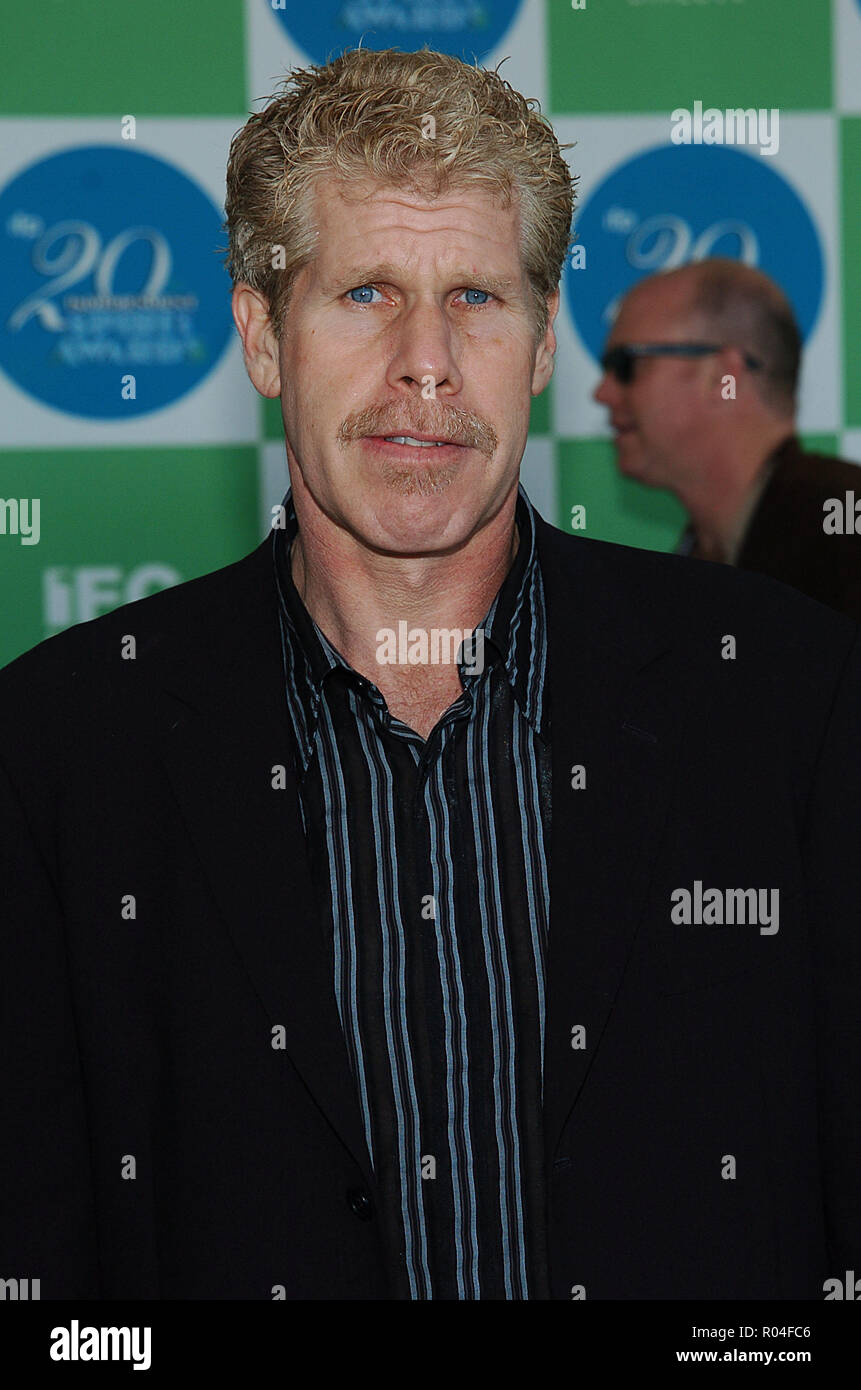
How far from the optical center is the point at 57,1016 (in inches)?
56.6

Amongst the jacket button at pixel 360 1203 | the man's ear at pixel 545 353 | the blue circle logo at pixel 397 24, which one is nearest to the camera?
the jacket button at pixel 360 1203

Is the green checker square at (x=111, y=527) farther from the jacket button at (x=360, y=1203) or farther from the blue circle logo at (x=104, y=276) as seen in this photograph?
the jacket button at (x=360, y=1203)

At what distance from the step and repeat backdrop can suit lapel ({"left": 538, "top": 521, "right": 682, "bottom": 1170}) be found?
0.80 meters

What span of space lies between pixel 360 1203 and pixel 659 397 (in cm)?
136

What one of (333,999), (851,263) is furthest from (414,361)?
(851,263)

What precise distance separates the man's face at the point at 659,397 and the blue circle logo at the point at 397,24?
1.36 feet

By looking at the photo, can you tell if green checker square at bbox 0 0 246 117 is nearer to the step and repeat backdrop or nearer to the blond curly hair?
the step and repeat backdrop

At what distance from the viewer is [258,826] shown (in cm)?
141

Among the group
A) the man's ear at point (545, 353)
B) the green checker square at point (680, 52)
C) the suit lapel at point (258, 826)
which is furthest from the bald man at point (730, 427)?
the suit lapel at point (258, 826)

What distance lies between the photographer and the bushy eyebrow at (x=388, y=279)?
1.46 m

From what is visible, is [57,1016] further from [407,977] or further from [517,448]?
[517,448]

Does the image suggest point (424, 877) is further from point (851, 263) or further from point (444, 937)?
point (851, 263)

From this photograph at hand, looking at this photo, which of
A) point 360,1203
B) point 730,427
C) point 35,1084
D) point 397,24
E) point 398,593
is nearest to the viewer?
point 360,1203

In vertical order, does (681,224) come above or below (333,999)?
above
